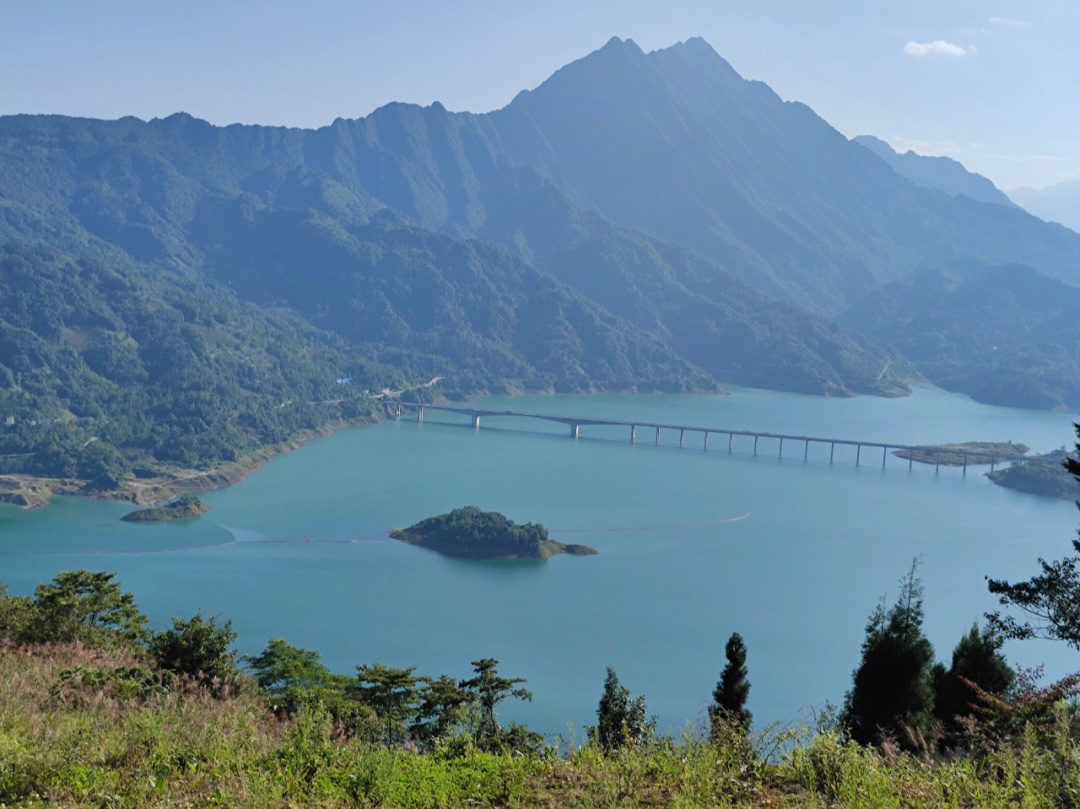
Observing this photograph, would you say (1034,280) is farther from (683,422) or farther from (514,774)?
(514,774)

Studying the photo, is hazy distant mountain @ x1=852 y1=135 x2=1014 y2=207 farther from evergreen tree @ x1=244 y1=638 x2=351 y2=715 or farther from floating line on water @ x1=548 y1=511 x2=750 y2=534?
evergreen tree @ x1=244 y1=638 x2=351 y2=715

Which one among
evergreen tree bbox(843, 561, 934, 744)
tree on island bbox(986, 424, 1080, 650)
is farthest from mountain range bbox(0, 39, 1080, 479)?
tree on island bbox(986, 424, 1080, 650)

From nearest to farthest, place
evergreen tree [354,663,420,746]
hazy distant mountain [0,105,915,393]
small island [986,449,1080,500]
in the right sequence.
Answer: evergreen tree [354,663,420,746], small island [986,449,1080,500], hazy distant mountain [0,105,915,393]

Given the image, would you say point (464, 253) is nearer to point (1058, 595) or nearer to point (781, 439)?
point (781, 439)

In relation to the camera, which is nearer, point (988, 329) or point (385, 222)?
point (988, 329)

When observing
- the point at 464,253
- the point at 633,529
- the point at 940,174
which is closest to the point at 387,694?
the point at 633,529

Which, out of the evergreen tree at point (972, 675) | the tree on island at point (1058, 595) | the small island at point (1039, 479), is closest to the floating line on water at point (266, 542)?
the small island at point (1039, 479)
